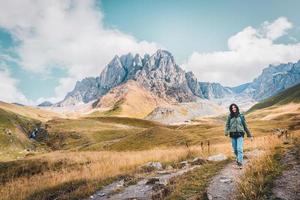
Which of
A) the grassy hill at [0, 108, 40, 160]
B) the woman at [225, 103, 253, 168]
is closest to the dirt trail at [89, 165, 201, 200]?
the woman at [225, 103, 253, 168]

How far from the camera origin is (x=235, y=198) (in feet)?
33.3

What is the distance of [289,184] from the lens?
1153cm

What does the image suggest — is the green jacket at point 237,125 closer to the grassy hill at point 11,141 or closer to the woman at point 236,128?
the woman at point 236,128

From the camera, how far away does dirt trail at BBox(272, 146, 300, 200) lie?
33.1ft

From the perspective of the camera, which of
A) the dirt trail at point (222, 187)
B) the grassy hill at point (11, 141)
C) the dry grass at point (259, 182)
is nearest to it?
the dry grass at point (259, 182)

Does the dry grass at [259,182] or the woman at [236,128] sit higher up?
the woman at [236,128]

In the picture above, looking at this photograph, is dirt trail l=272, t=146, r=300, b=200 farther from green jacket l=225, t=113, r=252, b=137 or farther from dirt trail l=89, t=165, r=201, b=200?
green jacket l=225, t=113, r=252, b=137

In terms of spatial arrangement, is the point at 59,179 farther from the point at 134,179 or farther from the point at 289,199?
the point at 289,199

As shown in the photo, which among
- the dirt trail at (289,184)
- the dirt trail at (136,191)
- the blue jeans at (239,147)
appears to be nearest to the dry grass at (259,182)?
the dirt trail at (289,184)

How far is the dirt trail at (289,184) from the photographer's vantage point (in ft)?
33.1

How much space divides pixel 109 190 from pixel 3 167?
2868 cm

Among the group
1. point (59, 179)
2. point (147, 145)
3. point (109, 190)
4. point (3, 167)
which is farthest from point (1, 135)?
point (109, 190)

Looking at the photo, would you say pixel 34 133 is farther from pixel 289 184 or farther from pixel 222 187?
pixel 289 184

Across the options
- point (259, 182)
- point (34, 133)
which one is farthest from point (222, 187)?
point (34, 133)
